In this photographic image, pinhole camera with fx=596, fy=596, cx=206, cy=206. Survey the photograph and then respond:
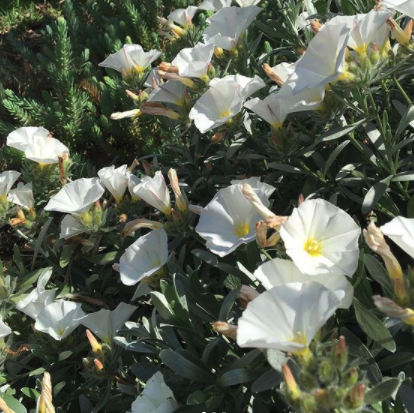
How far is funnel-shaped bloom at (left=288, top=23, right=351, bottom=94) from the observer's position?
158 centimetres

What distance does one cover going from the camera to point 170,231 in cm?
205

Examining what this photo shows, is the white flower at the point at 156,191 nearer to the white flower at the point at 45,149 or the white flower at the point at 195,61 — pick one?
the white flower at the point at 195,61

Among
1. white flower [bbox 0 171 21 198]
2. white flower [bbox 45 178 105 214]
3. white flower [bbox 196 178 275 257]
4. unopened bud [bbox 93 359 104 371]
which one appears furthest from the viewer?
white flower [bbox 0 171 21 198]

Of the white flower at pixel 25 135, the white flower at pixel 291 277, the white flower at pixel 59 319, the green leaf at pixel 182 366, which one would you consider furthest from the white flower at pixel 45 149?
the white flower at pixel 291 277

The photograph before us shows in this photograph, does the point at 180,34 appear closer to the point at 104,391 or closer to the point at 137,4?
the point at 137,4

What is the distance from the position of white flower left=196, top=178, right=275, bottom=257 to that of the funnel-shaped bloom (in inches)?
12.6

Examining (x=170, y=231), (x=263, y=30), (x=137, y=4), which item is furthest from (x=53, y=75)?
(x=170, y=231)

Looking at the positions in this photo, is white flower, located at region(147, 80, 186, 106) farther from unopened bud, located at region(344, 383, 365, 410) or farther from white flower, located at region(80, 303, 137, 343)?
unopened bud, located at region(344, 383, 365, 410)

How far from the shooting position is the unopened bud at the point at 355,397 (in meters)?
1.12

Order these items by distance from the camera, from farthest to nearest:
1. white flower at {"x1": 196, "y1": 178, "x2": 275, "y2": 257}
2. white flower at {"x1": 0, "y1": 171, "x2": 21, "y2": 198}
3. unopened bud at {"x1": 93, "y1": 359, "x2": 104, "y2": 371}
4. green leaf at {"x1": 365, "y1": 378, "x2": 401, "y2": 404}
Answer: white flower at {"x1": 0, "y1": 171, "x2": 21, "y2": 198} < unopened bud at {"x1": 93, "y1": 359, "x2": 104, "y2": 371} < white flower at {"x1": 196, "y1": 178, "x2": 275, "y2": 257} < green leaf at {"x1": 365, "y1": 378, "x2": 401, "y2": 404}

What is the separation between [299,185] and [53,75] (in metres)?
1.51

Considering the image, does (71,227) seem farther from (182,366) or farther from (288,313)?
(288,313)

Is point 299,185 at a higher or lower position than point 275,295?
lower

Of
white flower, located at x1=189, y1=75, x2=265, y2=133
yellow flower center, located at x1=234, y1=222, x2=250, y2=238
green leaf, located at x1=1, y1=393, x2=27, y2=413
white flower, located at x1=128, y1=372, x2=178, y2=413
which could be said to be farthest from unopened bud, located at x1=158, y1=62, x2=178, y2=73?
green leaf, located at x1=1, y1=393, x2=27, y2=413
